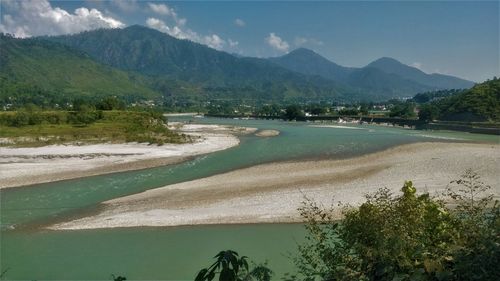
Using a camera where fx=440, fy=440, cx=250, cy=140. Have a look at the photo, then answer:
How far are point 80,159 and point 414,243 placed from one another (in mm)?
44206

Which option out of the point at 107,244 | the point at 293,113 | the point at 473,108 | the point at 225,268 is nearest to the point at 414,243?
the point at 225,268

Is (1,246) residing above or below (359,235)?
below

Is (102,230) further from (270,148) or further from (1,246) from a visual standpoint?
(270,148)

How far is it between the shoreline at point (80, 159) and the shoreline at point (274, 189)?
11.2 meters

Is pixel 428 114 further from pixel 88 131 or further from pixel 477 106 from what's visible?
pixel 88 131

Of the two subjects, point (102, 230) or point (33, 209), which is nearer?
point (102, 230)

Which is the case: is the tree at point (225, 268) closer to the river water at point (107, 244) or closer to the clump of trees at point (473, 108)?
the river water at point (107, 244)

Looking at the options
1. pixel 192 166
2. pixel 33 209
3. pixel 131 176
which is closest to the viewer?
pixel 33 209

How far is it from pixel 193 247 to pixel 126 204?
31.2 feet

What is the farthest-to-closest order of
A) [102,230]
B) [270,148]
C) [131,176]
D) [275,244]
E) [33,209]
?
[270,148]
[131,176]
[33,209]
[102,230]
[275,244]

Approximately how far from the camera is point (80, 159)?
148ft

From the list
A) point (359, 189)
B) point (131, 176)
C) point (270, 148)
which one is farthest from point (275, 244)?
point (270, 148)

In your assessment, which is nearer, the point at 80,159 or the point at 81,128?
the point at 80,159

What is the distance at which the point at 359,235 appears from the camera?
247 inches
